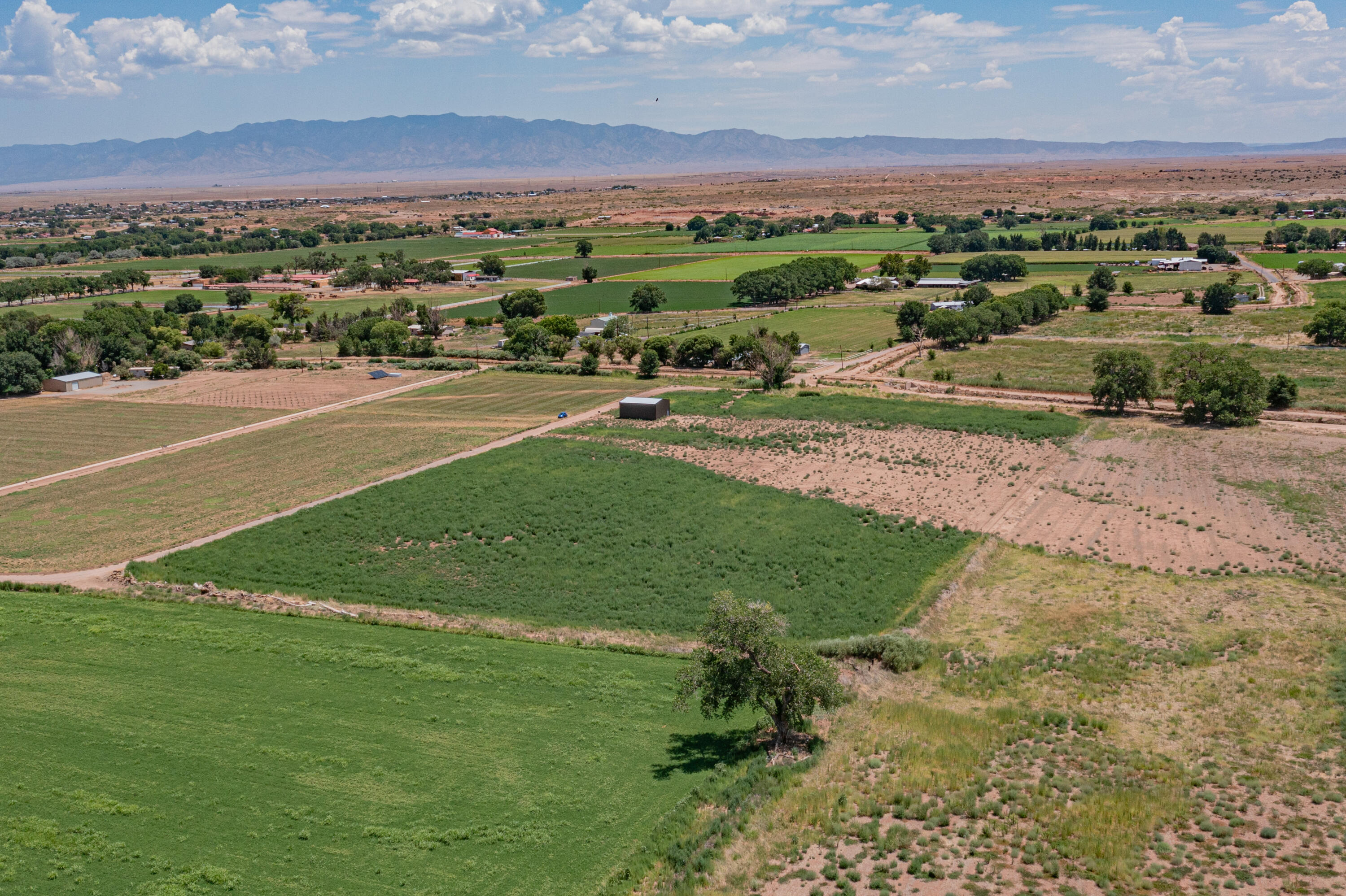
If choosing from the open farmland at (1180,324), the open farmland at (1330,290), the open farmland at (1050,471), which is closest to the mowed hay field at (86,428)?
the open farmland at (1050,471)

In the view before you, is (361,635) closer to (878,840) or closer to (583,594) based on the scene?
(583,594)

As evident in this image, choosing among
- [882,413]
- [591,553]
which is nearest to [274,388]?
[591,553]

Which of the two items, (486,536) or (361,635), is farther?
(486,536)

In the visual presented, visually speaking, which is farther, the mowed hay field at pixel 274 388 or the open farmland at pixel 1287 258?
the open farmland at pixel 1287 258

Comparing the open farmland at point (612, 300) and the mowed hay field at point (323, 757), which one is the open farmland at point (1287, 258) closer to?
the open farmland at point (612, 300)

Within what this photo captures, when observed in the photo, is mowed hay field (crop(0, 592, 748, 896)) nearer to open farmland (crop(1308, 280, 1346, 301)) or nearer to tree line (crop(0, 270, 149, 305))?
open farmland (crop(1308, 280, 1346, 301))

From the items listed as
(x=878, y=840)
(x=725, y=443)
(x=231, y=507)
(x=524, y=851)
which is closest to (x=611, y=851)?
(x=524, y=851)
